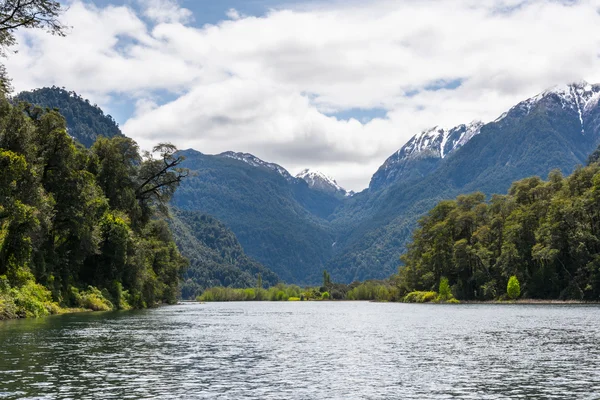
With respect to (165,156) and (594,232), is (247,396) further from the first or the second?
(594,232)

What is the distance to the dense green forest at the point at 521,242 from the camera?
134250 millimetres

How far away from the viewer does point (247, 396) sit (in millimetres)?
22062

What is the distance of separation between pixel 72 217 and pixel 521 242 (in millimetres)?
111353

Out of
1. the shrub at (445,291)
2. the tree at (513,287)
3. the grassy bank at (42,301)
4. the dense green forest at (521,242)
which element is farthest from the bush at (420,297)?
the grassy bank at (42,301)

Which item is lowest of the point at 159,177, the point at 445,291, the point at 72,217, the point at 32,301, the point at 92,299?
the point at 445,291

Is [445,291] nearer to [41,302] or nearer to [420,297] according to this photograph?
[420,297]

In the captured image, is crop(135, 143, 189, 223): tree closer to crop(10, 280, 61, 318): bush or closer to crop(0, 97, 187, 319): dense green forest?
crop(0, 97, 187, 319): dense green forest

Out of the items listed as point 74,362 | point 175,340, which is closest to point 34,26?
point 175,340

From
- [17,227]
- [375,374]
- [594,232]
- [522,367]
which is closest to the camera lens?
[375,374]

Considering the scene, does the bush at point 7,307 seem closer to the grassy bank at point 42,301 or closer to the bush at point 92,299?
the grassy bank at point 42,301

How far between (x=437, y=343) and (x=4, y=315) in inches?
1648

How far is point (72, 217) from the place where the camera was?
74000 millimetres

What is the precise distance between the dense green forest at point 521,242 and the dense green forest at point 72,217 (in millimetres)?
80649

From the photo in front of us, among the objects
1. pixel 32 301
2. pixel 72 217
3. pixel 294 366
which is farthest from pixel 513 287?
pixel 294 366
